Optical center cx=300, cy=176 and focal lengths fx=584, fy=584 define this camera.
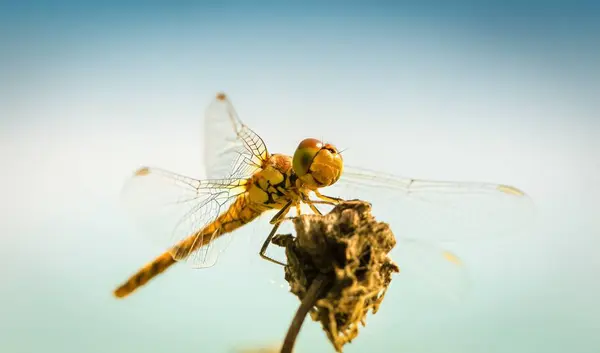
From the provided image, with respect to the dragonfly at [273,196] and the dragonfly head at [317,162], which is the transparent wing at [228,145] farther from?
the dragonfly head at [317,162]

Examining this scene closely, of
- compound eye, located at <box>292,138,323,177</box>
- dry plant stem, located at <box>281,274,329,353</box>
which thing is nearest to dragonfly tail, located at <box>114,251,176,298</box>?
compound eye, located at <box>292,138,323,177</box>

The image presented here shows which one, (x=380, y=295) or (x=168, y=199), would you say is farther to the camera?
(x=168, y=199)

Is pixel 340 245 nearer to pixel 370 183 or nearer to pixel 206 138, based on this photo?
pixel 370 183

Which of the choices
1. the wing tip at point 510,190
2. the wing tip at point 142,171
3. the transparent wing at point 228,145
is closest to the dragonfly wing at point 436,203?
the wing tip at point 510,190

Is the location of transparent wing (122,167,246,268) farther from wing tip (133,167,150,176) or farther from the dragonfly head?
the dragonfly head

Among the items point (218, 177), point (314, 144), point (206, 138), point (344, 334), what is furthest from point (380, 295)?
point (206, 138)
